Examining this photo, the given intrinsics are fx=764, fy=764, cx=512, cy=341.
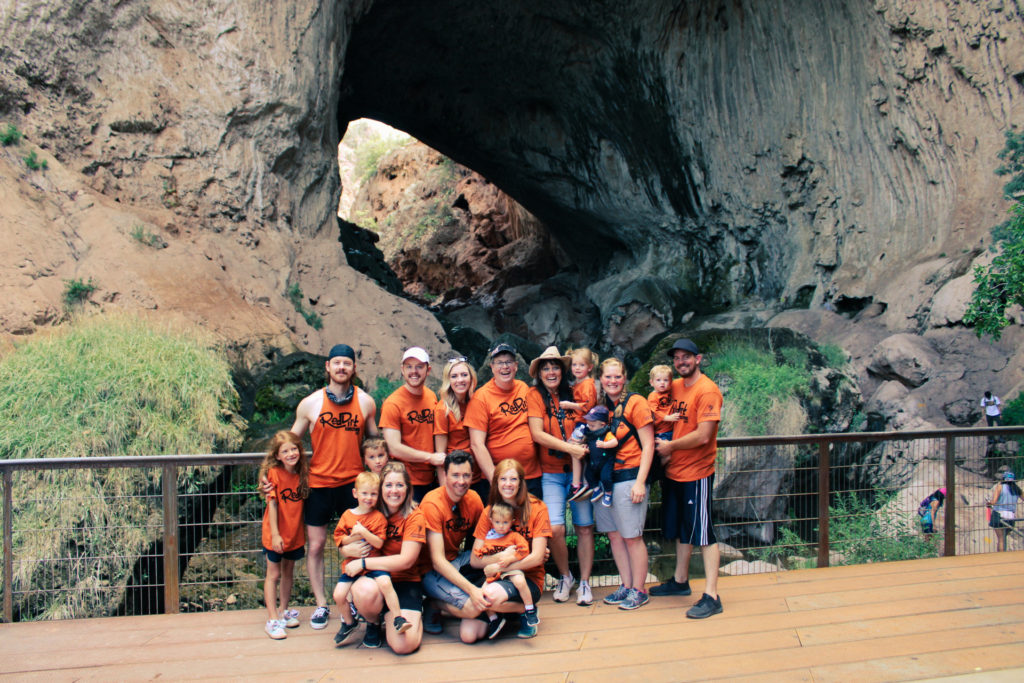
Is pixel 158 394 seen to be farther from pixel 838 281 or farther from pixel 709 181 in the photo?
pixel 709 181

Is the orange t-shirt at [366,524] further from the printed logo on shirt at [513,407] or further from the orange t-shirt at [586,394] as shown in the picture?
the orange t-shirt at [586,394]

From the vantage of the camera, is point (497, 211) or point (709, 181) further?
point (497, 211)

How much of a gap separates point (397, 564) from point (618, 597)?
1.39m

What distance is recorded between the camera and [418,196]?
37781 millimetres

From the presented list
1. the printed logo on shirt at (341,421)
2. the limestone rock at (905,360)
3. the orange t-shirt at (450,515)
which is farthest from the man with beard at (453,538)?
the limestone rock at (905,360)

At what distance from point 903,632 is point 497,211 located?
3132 centimetres

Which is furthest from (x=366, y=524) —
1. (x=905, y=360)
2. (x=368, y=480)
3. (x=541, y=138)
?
(x=541, y=138)

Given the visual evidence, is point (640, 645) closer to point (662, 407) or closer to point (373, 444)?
point (662, 407)

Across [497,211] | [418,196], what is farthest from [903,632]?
[418,196]

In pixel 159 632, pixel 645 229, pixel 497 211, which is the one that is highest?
pixel 497 211

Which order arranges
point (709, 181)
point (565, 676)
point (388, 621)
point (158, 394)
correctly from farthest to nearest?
point (709, 181) → point (158, 394) → point (388, 621) → point (565, 676)

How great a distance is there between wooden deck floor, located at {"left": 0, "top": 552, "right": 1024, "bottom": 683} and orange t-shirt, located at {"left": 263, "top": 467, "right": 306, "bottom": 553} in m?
0.51

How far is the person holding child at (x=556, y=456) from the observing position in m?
4.56

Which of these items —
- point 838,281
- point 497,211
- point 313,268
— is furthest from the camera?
point 497,211
